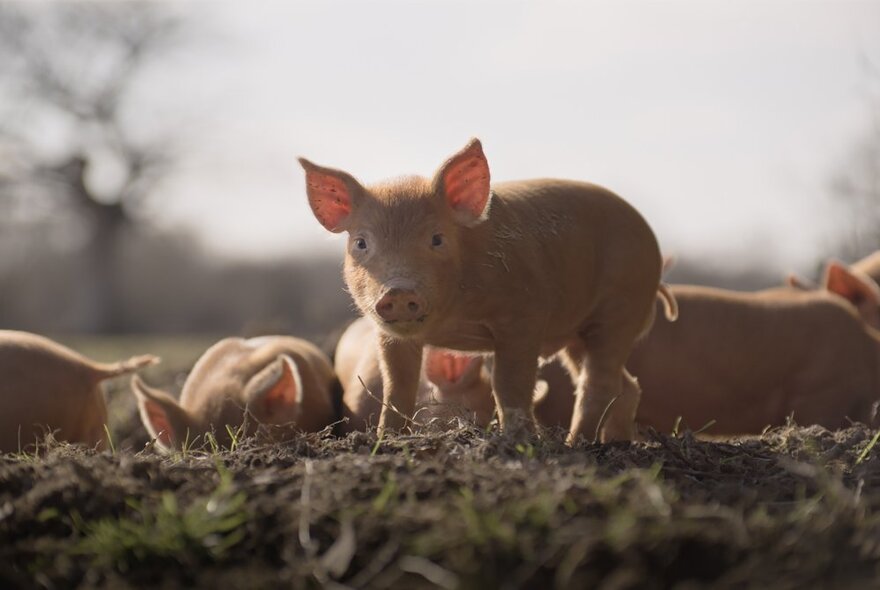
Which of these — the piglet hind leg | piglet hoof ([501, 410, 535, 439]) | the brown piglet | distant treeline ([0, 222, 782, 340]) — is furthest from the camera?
distant treeline ([0, 222, 782, 340])

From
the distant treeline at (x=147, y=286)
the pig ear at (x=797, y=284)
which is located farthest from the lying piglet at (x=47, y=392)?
the distant treeline at (x=147, y=286)

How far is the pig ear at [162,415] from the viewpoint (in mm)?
5715

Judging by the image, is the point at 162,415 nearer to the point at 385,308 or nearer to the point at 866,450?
the point at 385,308

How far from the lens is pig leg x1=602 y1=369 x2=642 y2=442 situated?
5.30 m

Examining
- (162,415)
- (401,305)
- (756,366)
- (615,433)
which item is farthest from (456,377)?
(756,366)

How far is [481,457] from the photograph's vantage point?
341 centimetres

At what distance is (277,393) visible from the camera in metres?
5.89

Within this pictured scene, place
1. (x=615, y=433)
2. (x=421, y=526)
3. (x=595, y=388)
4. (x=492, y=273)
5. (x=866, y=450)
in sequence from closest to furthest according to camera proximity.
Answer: (x=421, y=526)
(x=866, y=450)
(x=492, y=273)
(x=595, y=388)
(x=615, y=433)

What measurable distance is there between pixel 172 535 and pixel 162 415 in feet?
10.6

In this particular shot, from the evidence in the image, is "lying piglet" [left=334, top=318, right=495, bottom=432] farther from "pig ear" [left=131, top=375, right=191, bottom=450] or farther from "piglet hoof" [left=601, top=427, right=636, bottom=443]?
"pig ear" [left=131, top=375, right=191, bottom=450]

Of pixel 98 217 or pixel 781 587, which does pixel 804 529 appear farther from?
pixel 98 217

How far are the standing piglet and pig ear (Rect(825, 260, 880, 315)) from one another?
→ 125 inches

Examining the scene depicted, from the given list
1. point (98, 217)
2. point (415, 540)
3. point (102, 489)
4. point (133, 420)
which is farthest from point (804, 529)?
point (98, 217)

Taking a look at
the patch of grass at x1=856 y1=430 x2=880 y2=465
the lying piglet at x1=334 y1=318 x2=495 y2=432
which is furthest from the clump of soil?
the lying piglet at x1=334 y1=318 x2=495 y2=432
